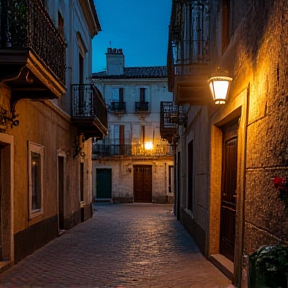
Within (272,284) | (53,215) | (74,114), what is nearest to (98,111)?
(74,114)

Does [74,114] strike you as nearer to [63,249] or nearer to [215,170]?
[63,249]

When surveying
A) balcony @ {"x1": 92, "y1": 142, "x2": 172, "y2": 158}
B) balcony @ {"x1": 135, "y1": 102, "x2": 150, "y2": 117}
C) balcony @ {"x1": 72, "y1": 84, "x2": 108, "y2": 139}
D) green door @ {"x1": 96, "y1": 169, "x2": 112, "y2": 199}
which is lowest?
green door @ {"x1": 96, "y1": 169, "x2": 112, "y2": 199}

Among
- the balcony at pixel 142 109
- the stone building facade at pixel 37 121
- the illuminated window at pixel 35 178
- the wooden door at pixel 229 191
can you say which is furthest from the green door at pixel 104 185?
the wooden door at pixel 229 191

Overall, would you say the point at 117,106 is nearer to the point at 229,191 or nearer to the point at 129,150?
the point at 129,150

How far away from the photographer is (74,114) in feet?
43.4

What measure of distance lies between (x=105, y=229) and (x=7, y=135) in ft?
21.9

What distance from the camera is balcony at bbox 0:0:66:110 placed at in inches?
231

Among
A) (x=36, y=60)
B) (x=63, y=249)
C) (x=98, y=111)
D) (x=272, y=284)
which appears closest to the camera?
(x=272, y=284)

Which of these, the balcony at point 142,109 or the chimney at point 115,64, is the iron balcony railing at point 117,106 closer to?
the balcony at point 142,109

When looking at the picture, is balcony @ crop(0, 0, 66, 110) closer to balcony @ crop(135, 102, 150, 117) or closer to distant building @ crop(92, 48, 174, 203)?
distant building @ crop(92, 48, 174, 203)

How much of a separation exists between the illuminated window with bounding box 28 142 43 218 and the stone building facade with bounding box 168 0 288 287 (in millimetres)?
3349

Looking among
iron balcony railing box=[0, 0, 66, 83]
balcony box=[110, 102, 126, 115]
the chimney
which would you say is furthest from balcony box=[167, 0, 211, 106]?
the chimney

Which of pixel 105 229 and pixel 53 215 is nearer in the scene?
pixel 53 215

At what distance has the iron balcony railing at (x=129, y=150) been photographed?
29.5 meters
